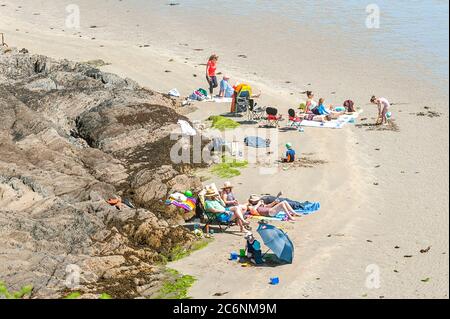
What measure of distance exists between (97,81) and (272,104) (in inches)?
247

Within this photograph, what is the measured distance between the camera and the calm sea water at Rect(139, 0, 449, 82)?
3356 centimetres

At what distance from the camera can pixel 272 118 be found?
25.8 m

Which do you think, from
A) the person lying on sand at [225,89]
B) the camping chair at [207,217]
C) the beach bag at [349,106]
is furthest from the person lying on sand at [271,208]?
the person lying on sand at [225,89]

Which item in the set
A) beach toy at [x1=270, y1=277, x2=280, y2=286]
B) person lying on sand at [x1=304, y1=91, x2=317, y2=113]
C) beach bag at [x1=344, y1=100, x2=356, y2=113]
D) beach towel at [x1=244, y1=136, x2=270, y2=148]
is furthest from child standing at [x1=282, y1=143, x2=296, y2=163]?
beach toy at [x1=270, y1=277, x2=280, y2=286]

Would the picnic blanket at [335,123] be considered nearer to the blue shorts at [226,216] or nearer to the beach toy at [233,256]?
the blue shorts at [226,216]

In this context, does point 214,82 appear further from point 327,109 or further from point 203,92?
point 327,109

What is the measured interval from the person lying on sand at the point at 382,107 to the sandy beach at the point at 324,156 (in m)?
0.45

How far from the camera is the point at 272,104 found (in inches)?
1127

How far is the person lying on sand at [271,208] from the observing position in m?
18.9

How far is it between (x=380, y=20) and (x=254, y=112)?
15222 mm

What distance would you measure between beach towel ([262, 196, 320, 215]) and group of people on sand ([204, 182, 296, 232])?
0.47 feet

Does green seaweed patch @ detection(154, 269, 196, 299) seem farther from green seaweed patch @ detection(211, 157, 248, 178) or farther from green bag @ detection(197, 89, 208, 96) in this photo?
green bag @ detection(197, 89, 208, 96)

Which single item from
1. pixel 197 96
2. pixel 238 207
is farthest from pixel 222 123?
pixel 238 207

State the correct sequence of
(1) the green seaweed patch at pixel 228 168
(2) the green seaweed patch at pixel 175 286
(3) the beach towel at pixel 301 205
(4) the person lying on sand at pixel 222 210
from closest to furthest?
(2) the green seaweed patch at pixel 175 286, (4) the person lying on sand at pixel 222 210, (3) the beach towel at pixel 301 205, (1) the green seaweed patch at pixel 228 168
